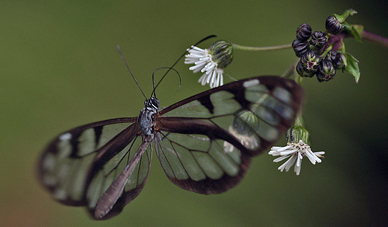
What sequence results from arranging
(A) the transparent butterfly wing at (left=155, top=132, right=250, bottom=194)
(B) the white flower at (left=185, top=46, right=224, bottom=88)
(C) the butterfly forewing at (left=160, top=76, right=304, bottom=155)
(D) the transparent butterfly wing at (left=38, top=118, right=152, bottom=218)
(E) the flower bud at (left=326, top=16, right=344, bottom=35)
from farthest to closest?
(B) the white flower at (left=185, top=46, right=224, bottom=88) → (D) the transparent butterfly wing at (left=38, top=118, right=152, bottom=218) → (E) the flower bud at (left=326, top=16, right=344, bottom=35) → (A) the transparent butterfly wing at (left=155, top=132, right=250, bottom=194) → (C) the butterfly forewing at (left=160, top=76, right=304, bottom=155)

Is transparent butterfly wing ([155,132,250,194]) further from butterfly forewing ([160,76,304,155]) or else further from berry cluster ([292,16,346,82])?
berry cluster ([292,16,346,82])

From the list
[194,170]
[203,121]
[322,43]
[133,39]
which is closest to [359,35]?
[322,43]

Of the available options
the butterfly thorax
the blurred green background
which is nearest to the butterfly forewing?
the butterfly thorax

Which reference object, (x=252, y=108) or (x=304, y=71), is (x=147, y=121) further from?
(x=304, y=71)

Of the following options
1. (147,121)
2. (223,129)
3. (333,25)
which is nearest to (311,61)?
(333,25)

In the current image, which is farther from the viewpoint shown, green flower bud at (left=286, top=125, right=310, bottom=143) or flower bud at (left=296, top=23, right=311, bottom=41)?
green flower bud at (left=286, top=125, right=310, bottom=143)
